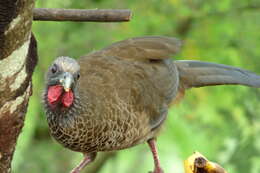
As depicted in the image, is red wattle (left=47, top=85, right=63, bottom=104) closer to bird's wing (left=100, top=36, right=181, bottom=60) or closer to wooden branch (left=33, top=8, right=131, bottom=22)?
wooden branch (left=33, top=8, right=131, bottom=22)

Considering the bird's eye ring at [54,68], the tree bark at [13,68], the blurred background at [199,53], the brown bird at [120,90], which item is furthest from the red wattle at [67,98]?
the blurred background at [199,53]

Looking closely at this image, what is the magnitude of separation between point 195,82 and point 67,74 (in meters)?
1.73

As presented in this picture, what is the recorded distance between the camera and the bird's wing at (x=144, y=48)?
14.3 ft

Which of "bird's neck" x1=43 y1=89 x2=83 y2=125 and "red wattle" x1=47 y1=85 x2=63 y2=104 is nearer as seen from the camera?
"red wattle" x1=47 y1=85 x2=63 y2=104

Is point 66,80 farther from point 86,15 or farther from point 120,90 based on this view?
point 120,90

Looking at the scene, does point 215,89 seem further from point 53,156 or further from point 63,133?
point 63,133

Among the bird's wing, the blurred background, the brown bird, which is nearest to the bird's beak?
the brown bird

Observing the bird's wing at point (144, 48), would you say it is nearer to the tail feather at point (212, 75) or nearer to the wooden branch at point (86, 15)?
the tail feather at point (212, 75)

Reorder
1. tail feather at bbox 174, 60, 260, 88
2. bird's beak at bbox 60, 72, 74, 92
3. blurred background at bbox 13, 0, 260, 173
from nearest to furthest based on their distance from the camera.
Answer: bird's beak at bbox 60, 72, 74, 92 → tail feather at bbox 174, 60, 260, 88 → blurred background at bbox 13, 0, 260, 173

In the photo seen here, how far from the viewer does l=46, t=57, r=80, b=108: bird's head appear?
3.26 meters

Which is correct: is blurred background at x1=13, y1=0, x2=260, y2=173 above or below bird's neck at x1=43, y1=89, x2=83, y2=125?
below

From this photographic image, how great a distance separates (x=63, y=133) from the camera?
3527mm

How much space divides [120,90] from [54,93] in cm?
79

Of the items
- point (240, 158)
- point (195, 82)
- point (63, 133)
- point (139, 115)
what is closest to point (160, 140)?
point (240, 158)
